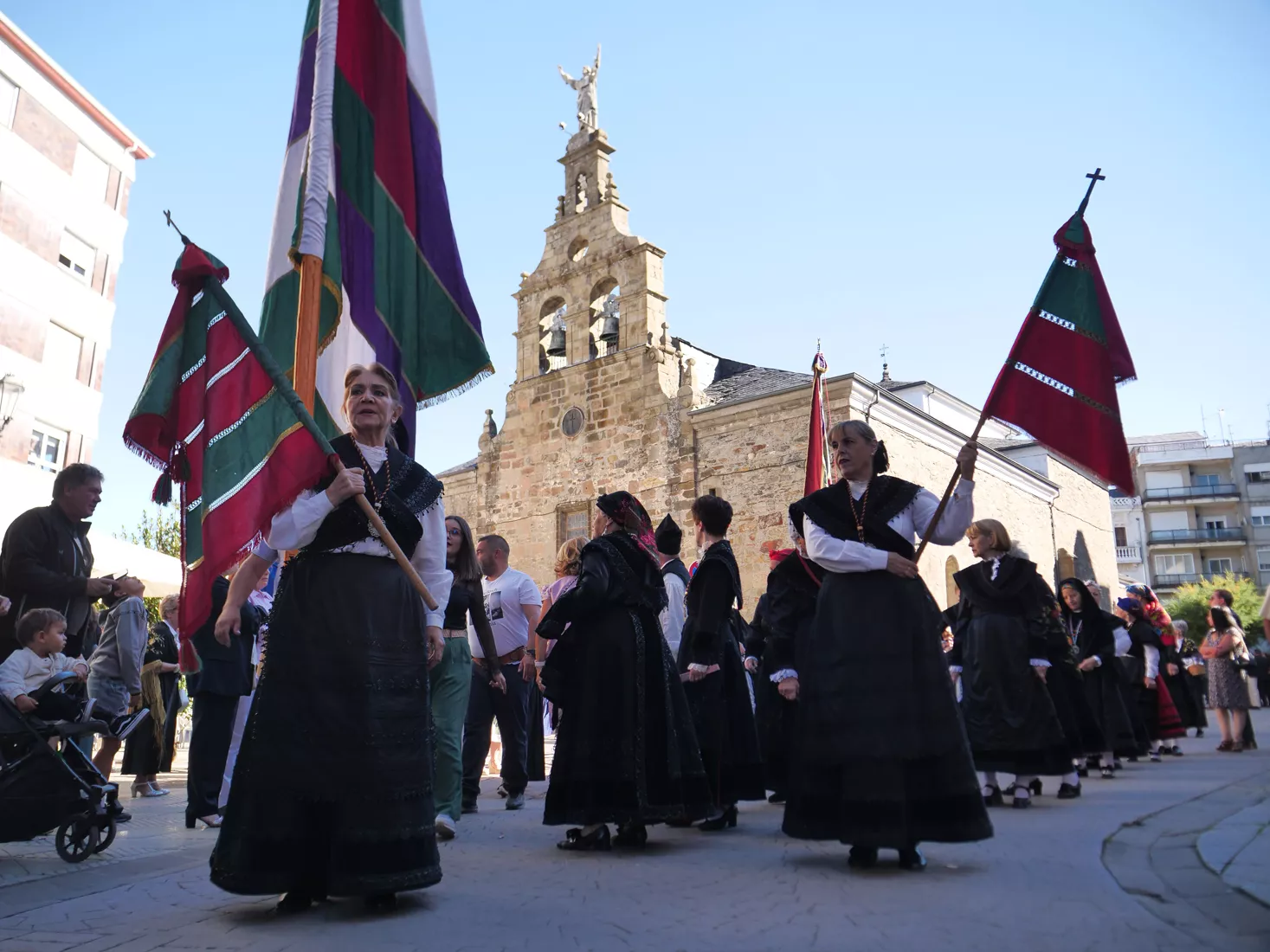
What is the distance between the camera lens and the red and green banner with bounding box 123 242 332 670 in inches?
152

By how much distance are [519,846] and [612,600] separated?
141 cm

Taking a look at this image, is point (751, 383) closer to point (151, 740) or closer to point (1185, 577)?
point (151, 740)

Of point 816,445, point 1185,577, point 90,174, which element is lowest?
point 816,445

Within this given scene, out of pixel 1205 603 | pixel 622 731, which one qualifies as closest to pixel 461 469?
pixel 622 731

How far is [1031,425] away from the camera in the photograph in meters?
5.10

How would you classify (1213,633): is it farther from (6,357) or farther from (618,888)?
(6,357)

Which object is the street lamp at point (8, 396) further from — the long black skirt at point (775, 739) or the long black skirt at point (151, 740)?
the long black skirt at point (775, 739)

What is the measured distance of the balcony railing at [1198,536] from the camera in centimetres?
6538

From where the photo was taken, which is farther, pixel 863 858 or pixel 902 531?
pixel 902 531

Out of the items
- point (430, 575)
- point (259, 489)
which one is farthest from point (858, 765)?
point (259, 489)

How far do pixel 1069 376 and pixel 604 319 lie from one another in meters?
21.6

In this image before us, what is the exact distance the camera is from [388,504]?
12.5 ft

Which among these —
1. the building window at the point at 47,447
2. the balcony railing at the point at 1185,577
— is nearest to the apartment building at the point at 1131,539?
the balcony railing at the point at 1185,577

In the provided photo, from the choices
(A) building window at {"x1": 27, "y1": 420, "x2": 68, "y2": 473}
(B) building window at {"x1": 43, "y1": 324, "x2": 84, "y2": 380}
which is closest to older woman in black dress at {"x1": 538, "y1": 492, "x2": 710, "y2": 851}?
(A) building window at {"x1": 27, "y1": 420, "x2": 68, "y2": 473}
